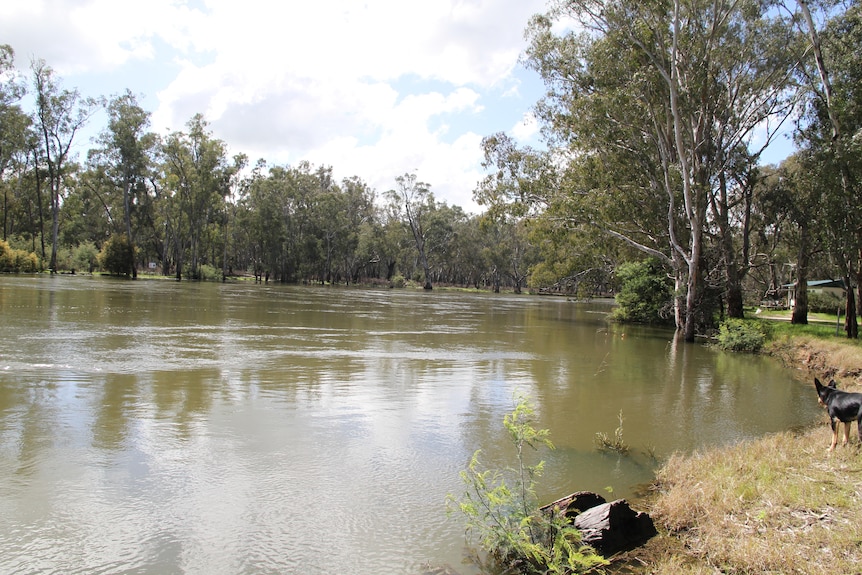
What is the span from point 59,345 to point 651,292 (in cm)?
2709

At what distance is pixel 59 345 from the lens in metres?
14.4

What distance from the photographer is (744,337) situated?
67.2ft

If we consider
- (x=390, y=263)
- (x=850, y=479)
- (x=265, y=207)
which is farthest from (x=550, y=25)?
(x=390, y=263)

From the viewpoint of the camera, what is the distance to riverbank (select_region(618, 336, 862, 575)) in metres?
4.34

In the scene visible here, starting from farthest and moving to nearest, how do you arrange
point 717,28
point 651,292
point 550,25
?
1. point 651,292
2. point 550,25
3. point 717,28

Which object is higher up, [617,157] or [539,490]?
[617,157]

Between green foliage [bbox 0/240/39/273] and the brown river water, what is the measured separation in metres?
40.8

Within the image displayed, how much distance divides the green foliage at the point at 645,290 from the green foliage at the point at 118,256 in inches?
1970

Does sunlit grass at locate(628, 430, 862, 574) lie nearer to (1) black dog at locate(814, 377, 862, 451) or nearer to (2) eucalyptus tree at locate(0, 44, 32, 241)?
(1) black dog at locate(814, 377, 862, 451)

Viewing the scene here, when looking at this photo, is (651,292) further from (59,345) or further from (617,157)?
(59,345)

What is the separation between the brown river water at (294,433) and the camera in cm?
499

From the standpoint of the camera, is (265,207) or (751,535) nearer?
(751,535)

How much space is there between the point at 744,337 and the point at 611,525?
18265 mm

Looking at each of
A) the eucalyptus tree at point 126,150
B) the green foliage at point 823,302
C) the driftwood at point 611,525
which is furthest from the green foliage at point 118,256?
the driftwood at point 611,525
